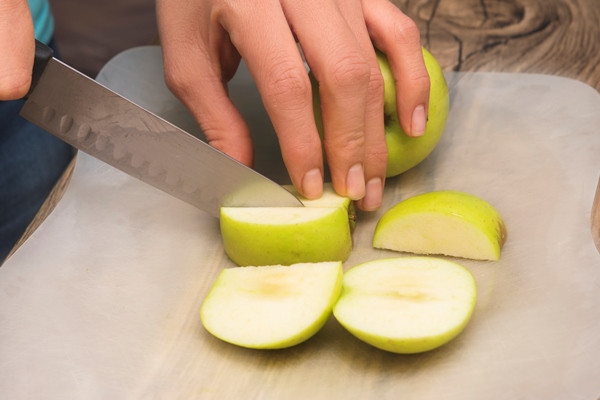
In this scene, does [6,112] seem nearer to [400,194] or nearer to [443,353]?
[400,194]

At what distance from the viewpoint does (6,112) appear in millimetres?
1743

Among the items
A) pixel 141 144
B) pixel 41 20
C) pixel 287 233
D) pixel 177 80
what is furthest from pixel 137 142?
pixel 41 20

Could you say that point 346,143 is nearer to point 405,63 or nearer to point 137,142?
point 405,63

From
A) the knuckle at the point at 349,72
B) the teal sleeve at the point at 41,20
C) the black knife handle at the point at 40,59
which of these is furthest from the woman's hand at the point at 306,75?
the teal sleeve at the point at 41,20

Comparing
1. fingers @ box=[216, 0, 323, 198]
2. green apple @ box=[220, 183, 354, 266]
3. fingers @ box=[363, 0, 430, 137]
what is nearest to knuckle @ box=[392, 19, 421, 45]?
fingers @ box=[363, 0, 430, 137]

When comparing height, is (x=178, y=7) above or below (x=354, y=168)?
above

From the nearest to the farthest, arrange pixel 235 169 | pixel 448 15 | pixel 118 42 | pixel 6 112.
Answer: pixel 235 169 → pixel 6 112 → pixel 448 15 → pixel 118 42

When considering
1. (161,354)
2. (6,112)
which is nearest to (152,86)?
(6,112)

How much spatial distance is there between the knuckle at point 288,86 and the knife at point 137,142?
0.48ft

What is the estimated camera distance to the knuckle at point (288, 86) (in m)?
1.29

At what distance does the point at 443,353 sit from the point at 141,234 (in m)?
0.66

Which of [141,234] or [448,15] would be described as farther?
[448,15]

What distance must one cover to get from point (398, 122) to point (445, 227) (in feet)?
0.84

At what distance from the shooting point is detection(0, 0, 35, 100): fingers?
118 cm
